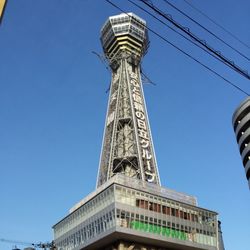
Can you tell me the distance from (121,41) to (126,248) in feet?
258

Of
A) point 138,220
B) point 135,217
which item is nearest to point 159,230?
point 138,220

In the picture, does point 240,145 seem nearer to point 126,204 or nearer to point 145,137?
point 126,204

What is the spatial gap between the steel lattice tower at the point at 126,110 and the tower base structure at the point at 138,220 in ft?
70.2

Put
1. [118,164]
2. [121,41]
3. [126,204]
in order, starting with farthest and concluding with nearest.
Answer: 1. [121,41]
2. [118,164]
3. [126,204]

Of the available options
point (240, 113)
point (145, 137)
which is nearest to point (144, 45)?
point (145, 137)

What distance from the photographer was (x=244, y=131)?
84.8m

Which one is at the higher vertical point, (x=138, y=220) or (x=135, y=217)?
(x=135, y=217)

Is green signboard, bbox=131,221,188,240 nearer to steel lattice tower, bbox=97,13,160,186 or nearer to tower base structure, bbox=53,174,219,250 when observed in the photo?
tower base structure, bbox=53,174,219,250

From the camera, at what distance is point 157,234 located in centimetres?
8038

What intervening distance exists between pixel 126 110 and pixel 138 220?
52.6m

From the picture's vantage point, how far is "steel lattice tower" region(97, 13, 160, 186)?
115 metres

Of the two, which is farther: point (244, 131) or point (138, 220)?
point (244, 131)

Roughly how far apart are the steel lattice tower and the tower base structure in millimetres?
21382

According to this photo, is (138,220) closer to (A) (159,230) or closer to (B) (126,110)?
(A) (159,230)
